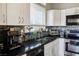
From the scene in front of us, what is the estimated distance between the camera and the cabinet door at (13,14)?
175 centimetres

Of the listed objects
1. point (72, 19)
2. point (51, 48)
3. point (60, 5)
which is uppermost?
point (60, 5)

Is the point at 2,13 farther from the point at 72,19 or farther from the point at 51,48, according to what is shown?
the point at 72,19

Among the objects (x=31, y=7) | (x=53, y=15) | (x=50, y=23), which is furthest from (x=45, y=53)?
(x=31, y=7)

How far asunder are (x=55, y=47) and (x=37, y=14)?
0.49m

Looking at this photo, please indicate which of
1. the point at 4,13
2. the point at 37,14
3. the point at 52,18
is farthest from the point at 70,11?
the point at 4,13

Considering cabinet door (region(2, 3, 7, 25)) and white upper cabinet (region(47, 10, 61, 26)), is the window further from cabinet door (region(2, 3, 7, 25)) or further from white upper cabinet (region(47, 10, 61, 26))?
cabinet door (region(2, 3, 7, 25))

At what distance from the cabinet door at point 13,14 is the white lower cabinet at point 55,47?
51 cm

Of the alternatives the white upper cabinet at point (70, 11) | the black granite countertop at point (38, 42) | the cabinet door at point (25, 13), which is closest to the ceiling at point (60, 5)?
the white upper cabinet at point (70, 11)

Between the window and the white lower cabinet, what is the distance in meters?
0.30

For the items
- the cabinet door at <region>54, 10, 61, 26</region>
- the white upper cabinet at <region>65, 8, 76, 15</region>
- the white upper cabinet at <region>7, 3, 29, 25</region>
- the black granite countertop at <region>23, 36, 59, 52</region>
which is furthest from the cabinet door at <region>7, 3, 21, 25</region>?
the white upper cabinet at <region>65, 8, 76, 15</region>

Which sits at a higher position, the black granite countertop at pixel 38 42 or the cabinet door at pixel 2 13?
the cabinet door at pixel 2 13

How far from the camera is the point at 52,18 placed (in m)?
1.75

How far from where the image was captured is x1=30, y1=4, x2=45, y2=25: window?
1.73 meters

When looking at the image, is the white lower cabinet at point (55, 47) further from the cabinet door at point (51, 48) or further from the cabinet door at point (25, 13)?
the cabinet door at point (25, 13)
